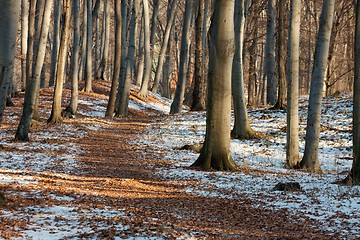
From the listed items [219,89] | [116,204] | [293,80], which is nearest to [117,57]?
[293,80]

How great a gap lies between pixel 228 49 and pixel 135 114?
15702 mm

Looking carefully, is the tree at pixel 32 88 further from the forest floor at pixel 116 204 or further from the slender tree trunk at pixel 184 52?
the slender tree trunk at pixel 184 52

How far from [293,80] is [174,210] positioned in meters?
6.18

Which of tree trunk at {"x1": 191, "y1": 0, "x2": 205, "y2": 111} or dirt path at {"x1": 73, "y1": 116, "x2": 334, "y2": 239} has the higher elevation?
tree trunk at {"x1": 191, "y1": 0, "x2": 205, "y2": 111}

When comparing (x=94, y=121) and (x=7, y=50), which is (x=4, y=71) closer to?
(x=7, y=50)

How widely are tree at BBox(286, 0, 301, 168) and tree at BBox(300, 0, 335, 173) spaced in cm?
41

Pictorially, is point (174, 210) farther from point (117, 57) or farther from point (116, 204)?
point (117, 57)

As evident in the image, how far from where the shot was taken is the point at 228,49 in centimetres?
1002

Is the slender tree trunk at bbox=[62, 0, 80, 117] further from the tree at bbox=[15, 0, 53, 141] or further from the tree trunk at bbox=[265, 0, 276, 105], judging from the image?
A: the tree trunk at bbox=[265, 0, 276, 105]

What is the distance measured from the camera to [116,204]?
6480mm

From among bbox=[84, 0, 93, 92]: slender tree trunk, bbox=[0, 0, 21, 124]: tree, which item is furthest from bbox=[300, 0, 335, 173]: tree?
bbox=[84, 0, 93, 92]: slender tree trunk

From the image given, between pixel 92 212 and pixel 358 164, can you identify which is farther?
pixel 358 164

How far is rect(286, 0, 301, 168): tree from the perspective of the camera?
36.2ft

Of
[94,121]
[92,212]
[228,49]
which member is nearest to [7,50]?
[92,212]
